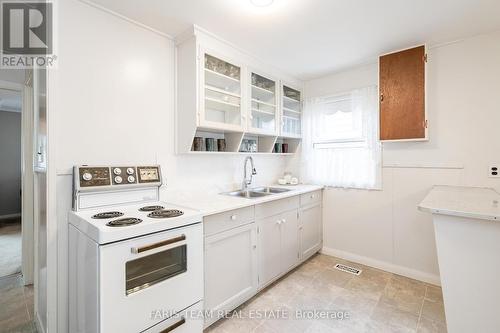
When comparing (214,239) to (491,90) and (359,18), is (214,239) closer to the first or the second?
(359,18)

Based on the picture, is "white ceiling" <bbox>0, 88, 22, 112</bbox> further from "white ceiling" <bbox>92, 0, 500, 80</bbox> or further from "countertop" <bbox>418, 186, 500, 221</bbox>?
"countertop" <bbox>418, 186, 500, 221</bbox>

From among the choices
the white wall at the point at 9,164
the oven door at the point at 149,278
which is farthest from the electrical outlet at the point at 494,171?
the white wall at the point at 9,164

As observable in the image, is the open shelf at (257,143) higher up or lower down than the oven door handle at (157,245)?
higher up

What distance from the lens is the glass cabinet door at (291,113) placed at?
3100 mm

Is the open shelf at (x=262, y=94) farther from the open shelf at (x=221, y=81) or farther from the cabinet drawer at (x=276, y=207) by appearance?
the cabinet drawer at (x=276, y=207)

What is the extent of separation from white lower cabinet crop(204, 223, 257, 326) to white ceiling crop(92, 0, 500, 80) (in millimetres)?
1702

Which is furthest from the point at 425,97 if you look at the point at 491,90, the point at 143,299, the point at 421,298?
the point at 143,299

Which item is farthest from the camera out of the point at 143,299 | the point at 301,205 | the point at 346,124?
the point at 346,124

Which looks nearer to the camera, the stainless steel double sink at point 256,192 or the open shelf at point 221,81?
the open shelf at point 221,81

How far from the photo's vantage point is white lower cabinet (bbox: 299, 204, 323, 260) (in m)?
2.77

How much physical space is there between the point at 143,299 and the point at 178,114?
60.0 inches

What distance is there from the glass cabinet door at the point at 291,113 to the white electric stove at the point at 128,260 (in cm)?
188

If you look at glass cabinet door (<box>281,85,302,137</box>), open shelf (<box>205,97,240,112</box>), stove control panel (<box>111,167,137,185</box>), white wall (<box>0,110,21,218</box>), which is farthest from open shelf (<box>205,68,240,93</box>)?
white wall (<box>0,110,21,218</box>)

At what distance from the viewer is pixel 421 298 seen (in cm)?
216
